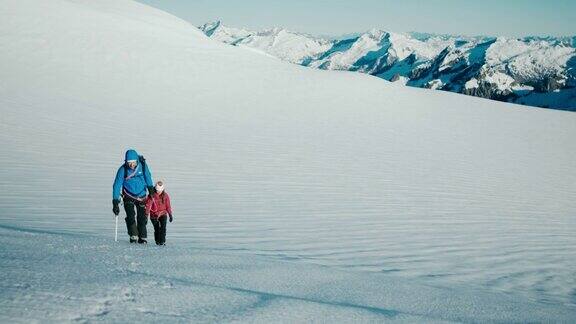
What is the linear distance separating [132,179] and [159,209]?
0.47m

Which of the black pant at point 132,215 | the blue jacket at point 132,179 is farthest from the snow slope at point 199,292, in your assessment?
the blue jacket at point 132,179

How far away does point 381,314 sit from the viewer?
3145mm

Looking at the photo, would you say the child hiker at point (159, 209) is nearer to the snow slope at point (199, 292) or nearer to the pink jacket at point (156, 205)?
the pink jacket at point (156, 205)

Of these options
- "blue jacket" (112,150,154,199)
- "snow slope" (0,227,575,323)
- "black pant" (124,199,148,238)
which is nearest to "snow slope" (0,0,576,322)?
"snow slope" (0,227,575,323)

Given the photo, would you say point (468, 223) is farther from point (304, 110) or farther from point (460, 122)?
point (460, 122)

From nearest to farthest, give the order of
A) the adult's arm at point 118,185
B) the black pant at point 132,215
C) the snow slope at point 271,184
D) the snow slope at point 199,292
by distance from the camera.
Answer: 1. the snow slope at point 199,292
2. the snow slope at point 271,184
3. the adult's arm at point 118,185
4. the black pant at point 132,215

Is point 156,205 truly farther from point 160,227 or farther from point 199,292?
point 199,292

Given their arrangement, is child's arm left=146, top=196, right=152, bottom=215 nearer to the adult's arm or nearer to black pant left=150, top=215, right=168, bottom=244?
black pant left=150, top=215, right=168, bottom=244

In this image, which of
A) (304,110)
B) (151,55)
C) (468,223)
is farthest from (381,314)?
(151,55)

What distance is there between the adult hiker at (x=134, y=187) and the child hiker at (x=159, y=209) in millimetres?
67

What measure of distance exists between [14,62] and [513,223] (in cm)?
2254

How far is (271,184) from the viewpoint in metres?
10.5

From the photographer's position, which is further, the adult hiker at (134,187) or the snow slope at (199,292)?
the adult hiker at (134,187)

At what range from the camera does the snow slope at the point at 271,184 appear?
3.68 metres
